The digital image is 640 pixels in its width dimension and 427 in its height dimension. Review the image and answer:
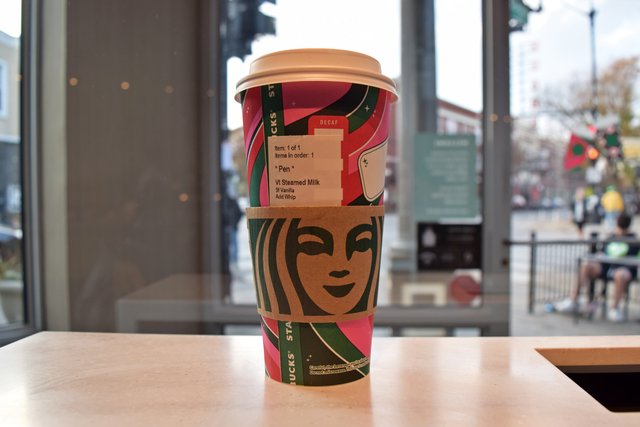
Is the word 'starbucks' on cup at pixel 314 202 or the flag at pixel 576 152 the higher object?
the flag at pixel 576 152

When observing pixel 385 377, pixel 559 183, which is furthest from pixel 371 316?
pixel 559 183

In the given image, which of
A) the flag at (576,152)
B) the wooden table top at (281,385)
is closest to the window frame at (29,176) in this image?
the wooden table top at (281,385)

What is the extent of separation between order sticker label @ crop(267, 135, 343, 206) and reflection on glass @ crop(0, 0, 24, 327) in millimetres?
2163

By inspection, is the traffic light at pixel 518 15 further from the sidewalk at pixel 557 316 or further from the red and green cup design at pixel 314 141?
the red and green cup design at pixel 314 141

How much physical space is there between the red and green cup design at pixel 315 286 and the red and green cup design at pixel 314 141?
1.0 inches

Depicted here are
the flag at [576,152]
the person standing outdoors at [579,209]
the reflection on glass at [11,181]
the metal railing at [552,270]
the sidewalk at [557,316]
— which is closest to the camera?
the reflection on glass at [11,181]

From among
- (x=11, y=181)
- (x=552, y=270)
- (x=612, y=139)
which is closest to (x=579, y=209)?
(x=612, y=139)

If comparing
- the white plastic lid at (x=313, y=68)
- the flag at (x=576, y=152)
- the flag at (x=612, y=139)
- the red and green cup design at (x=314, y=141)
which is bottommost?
the red and green cup design at (x=314, y=141)

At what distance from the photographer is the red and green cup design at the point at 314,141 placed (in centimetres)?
65

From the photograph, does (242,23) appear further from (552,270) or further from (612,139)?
(552,270)

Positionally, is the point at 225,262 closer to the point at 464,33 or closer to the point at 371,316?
the point at 464,33

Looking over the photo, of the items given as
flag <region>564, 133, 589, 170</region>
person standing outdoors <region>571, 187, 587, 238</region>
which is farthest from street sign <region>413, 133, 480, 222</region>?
person standing outdoors <region>571, 187, 587, 238</region>

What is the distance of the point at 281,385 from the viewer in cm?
67

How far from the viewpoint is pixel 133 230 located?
2.53 meters
